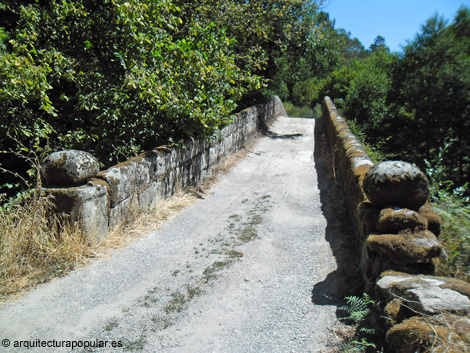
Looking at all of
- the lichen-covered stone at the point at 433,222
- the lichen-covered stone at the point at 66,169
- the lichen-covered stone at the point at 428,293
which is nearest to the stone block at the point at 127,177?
the lichen-covered stone at the point at 66,169

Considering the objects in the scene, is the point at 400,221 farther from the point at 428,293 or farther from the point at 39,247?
the point at 39,247

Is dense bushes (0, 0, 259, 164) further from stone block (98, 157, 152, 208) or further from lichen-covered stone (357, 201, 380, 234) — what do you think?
lichen-covered stone (357, 201, 380, 234)

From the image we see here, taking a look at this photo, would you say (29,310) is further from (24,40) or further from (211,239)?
(24,40)

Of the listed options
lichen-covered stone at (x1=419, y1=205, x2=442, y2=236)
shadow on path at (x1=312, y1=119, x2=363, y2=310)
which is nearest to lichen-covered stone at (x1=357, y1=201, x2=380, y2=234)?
lichen-covered stone at (x1=419, y1=205, x2=442, y2=236)

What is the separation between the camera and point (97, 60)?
6723 millimetres

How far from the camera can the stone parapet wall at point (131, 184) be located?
4.38 meters

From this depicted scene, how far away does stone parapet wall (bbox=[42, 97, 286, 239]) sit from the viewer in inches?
172

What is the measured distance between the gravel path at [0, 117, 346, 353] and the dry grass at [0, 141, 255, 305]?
0.52 feet

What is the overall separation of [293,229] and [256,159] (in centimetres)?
484

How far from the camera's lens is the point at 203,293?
3.77m

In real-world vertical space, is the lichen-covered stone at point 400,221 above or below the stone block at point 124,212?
above

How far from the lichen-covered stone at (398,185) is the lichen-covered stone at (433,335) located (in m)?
1.36

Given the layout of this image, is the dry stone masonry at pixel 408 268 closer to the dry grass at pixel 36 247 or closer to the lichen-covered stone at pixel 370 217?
the lichen-covered stone at pixel 370 217

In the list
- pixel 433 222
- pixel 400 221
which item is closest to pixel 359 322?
pixel 400 221
